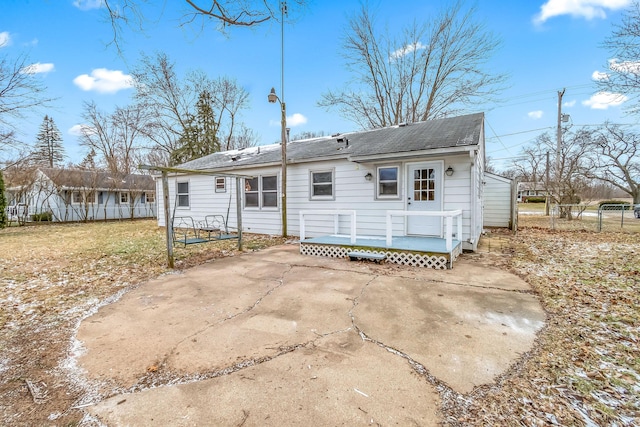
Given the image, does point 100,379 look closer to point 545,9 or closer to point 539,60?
point 545,9

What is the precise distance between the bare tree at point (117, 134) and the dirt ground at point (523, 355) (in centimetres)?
1729

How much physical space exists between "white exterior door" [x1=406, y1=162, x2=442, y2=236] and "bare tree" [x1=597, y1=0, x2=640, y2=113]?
20.4 ft

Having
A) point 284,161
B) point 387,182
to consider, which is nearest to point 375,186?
point 387,182

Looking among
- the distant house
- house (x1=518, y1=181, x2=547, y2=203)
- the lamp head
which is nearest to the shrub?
the lamp head

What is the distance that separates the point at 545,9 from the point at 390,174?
9954 mm

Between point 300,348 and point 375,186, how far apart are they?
5606mm

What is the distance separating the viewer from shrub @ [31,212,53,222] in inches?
633

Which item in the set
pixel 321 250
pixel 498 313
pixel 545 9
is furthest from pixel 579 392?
pixel 545 9

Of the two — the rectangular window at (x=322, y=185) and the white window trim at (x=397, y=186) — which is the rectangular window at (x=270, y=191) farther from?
the white window trim at (x=397, y=186)

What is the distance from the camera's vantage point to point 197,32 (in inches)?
147

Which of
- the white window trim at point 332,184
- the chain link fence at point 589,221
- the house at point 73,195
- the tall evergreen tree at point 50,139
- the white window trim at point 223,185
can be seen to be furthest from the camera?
the tall evergreen tree at point 50,139

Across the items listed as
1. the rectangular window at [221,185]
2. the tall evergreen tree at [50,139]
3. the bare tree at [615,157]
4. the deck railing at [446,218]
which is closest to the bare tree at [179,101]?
the rectangular window at [221,185]

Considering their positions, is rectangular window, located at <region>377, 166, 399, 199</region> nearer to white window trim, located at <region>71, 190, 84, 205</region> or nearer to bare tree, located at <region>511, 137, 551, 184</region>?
bare tree, located at <region>511, 137, 551, 184</region>

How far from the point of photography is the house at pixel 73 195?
1500cm
